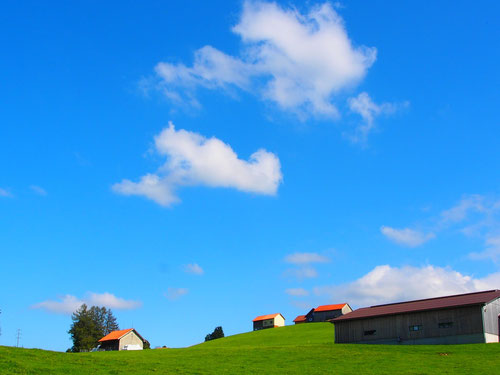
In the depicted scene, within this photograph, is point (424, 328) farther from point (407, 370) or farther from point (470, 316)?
point (407, 370)

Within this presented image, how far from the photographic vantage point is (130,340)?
356ft

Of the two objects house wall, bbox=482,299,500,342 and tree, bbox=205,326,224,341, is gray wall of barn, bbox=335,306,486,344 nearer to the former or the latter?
house wall, bbox=482,299,500,342

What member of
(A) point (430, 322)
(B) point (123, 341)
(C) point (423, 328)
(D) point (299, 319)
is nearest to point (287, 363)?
(C) point (423, 328)

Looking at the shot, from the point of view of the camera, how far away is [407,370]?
32969 millimetres

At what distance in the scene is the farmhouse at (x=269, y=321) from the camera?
153000 millimetres

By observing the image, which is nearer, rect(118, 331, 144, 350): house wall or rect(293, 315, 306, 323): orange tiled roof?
rect(118, 331, 144, 350): house wall

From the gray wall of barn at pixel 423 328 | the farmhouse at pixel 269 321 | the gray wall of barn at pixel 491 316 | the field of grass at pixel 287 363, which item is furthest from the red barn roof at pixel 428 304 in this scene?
the farmhouse at pixel 269 321

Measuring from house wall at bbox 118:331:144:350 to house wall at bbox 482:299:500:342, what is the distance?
78.9 metres

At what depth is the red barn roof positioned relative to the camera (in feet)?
178

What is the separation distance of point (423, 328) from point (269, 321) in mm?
102862

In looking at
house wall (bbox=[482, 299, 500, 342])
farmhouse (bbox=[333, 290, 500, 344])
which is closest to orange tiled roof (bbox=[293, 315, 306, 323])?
farmhouse (bbox=[333, 290, 500, 344])

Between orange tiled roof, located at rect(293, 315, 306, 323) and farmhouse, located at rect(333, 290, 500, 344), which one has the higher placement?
orange tiled roof, located at rect(293, 315, 306, 323)

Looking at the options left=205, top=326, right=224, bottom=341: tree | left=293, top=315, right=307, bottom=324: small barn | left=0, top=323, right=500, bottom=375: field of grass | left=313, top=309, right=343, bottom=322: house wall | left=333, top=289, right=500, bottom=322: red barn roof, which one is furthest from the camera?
left=293, top=315, right=307, bottom=324: small barn

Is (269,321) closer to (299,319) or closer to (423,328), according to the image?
(299,319)
